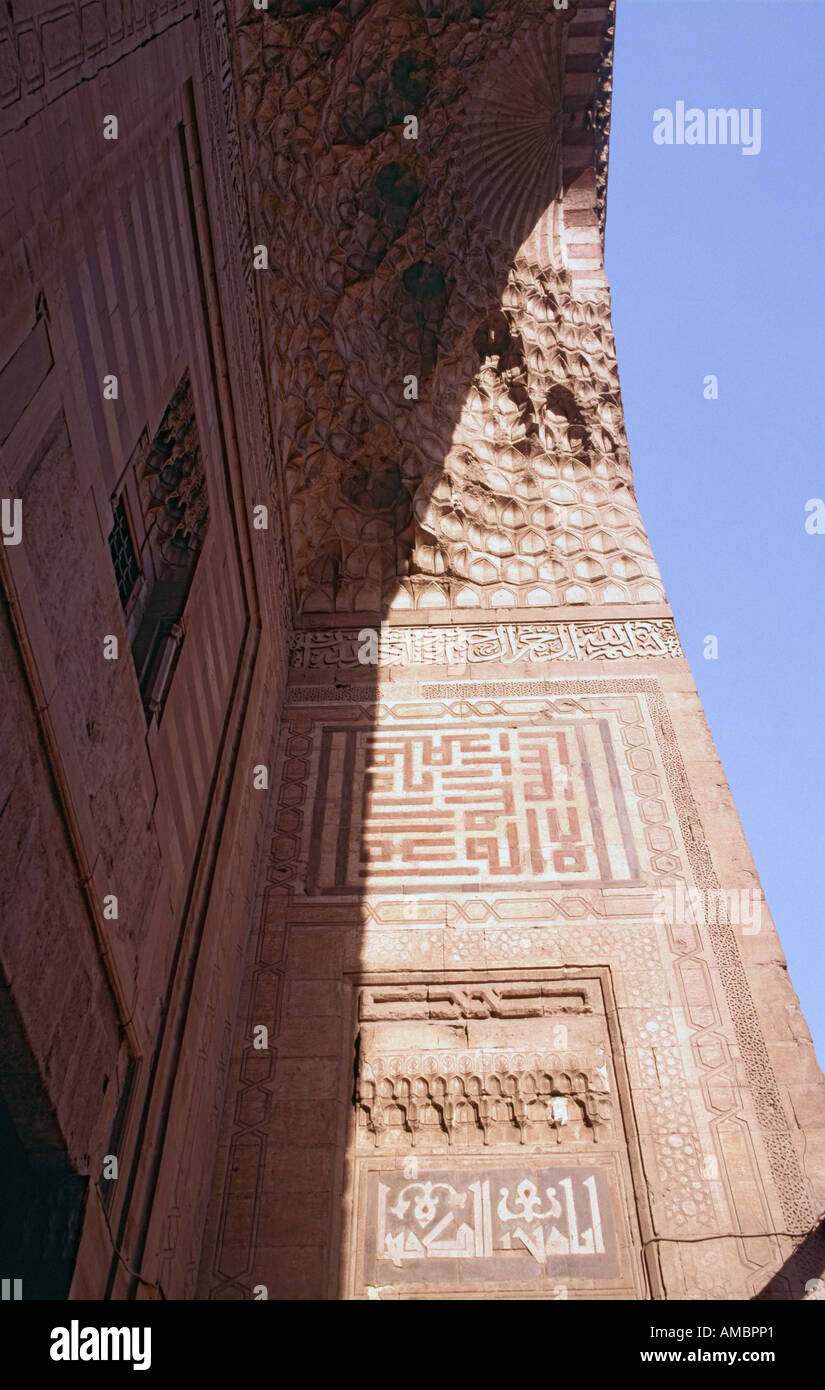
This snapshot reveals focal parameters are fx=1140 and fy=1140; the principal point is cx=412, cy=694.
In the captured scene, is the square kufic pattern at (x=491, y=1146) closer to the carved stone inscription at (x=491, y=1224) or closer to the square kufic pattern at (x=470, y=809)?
the carved stone inscription at (x=491, y=1224)

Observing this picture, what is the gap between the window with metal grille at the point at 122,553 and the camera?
4059 millimetres

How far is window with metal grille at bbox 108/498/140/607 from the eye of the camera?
4.06 meters

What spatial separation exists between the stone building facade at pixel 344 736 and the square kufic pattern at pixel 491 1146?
0.02 m

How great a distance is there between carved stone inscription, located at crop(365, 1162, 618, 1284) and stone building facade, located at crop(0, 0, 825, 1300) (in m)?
0.02

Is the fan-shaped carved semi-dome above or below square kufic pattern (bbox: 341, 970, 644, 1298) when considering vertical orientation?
above

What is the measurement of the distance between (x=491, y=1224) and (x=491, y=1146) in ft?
1.08

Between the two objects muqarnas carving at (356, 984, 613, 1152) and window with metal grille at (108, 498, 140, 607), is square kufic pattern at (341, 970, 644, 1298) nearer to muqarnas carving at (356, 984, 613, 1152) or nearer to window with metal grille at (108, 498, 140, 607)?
muqarnas carving at (356, 984, 613, 1152)

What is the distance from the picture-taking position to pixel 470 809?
20.1 feet

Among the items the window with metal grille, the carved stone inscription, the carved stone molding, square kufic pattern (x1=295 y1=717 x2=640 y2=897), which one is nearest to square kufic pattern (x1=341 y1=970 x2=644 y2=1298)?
the carved stone inscription

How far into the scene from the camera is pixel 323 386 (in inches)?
285

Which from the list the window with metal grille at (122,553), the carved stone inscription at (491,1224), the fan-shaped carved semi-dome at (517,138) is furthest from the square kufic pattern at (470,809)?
the fan-shaped carved semi-dome at (517,138)
